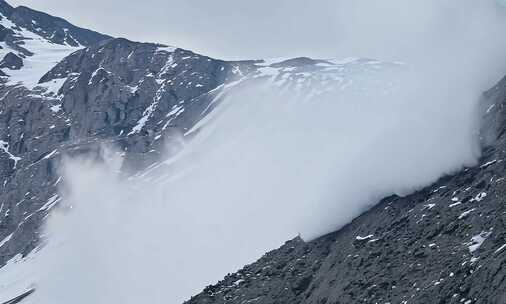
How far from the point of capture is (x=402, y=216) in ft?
270

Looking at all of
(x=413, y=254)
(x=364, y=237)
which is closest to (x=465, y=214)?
(x=413, y=254)

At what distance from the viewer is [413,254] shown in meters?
72.7

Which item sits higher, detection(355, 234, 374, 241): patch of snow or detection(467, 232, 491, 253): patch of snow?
detection(355, 234, 374, 241): patch of snow

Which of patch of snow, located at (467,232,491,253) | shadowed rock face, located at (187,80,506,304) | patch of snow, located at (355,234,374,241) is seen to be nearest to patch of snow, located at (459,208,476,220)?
shadowed rock face, located at (187,80,506,304)

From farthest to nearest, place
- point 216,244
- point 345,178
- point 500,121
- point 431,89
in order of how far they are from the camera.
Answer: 1. point 216,244
2. point 431,89
3. point 345,178
4. point 500,121

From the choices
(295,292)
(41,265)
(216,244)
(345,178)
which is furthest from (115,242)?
(295,292)

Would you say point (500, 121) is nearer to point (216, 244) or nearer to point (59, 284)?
point (216, 244)

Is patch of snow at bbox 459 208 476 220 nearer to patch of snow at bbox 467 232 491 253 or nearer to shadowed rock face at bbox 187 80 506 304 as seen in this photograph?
shadowed rock face at bbox 187 80 506 304

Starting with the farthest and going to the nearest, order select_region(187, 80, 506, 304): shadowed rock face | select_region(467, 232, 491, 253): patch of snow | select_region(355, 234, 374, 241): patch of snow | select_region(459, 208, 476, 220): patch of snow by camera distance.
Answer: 1. select_region(355, 234, 374, 241): patch of snow
2. select_region(459, 208, 476, 220): patch of snow
3. select_region(467, 232, 491, 253): patch of snow
4. select_region(187, 80, 506, 304): shadowed rock face

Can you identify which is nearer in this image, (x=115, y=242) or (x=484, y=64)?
(x=484, y=64)

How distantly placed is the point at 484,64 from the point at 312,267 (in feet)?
127

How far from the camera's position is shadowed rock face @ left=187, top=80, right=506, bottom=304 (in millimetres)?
63000

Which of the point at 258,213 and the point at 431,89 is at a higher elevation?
the point at 431,89

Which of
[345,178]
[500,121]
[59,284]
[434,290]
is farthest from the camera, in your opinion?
[59,284]
